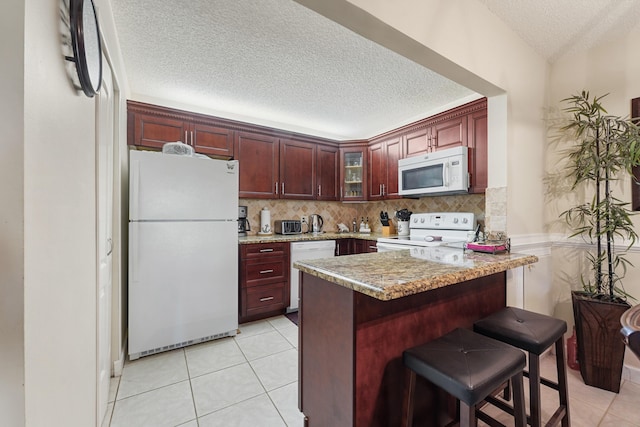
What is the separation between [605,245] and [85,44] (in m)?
3.30

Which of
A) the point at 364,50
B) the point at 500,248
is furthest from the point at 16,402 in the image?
the point at 364,50

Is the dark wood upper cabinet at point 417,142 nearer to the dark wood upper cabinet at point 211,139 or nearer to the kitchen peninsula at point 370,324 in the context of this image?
the kitchen peninsula at point 370,324

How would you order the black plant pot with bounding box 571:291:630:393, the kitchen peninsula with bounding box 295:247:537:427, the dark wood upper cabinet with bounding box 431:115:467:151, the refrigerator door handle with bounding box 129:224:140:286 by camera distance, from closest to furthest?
the kitchen peninsula with bounding box 295:247:537:427 → the black plant pot with bounding box 571:291:630:393 → the refrigerator door handle with bounding box 129:224:140:286 → the dark wood upper cabinet with bounding box 431:115:467:151

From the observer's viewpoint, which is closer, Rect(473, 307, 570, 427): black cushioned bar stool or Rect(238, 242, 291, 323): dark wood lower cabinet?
Rect(473, 307, 570, 427): black cushioned bar stool

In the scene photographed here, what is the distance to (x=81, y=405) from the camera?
980mm

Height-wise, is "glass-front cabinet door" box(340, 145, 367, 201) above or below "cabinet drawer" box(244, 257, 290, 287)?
above

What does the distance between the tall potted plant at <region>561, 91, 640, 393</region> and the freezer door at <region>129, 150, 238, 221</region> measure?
9.40ft

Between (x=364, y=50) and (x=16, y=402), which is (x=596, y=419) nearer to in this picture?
(x=16, y=402)

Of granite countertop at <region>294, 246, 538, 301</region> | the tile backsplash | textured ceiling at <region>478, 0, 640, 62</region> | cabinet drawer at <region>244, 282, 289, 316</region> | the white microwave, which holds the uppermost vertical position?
textured ceiling at <region>478, 0, 640, 62</region>

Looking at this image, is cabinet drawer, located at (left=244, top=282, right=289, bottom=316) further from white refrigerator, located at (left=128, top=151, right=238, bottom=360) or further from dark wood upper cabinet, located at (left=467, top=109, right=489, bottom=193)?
dark wood upper cabinet, located at (left=467, top=109, right=489, bottom=193)

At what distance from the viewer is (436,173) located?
2.86m

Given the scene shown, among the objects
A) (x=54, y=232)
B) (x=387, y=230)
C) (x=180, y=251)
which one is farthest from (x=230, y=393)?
(x=387, y=230)

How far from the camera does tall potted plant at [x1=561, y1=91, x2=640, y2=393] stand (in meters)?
1.81

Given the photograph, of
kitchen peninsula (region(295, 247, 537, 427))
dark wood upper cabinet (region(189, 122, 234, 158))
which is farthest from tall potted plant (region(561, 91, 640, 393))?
dark wood upper cabinet (region(189, 122, 234, 158))
